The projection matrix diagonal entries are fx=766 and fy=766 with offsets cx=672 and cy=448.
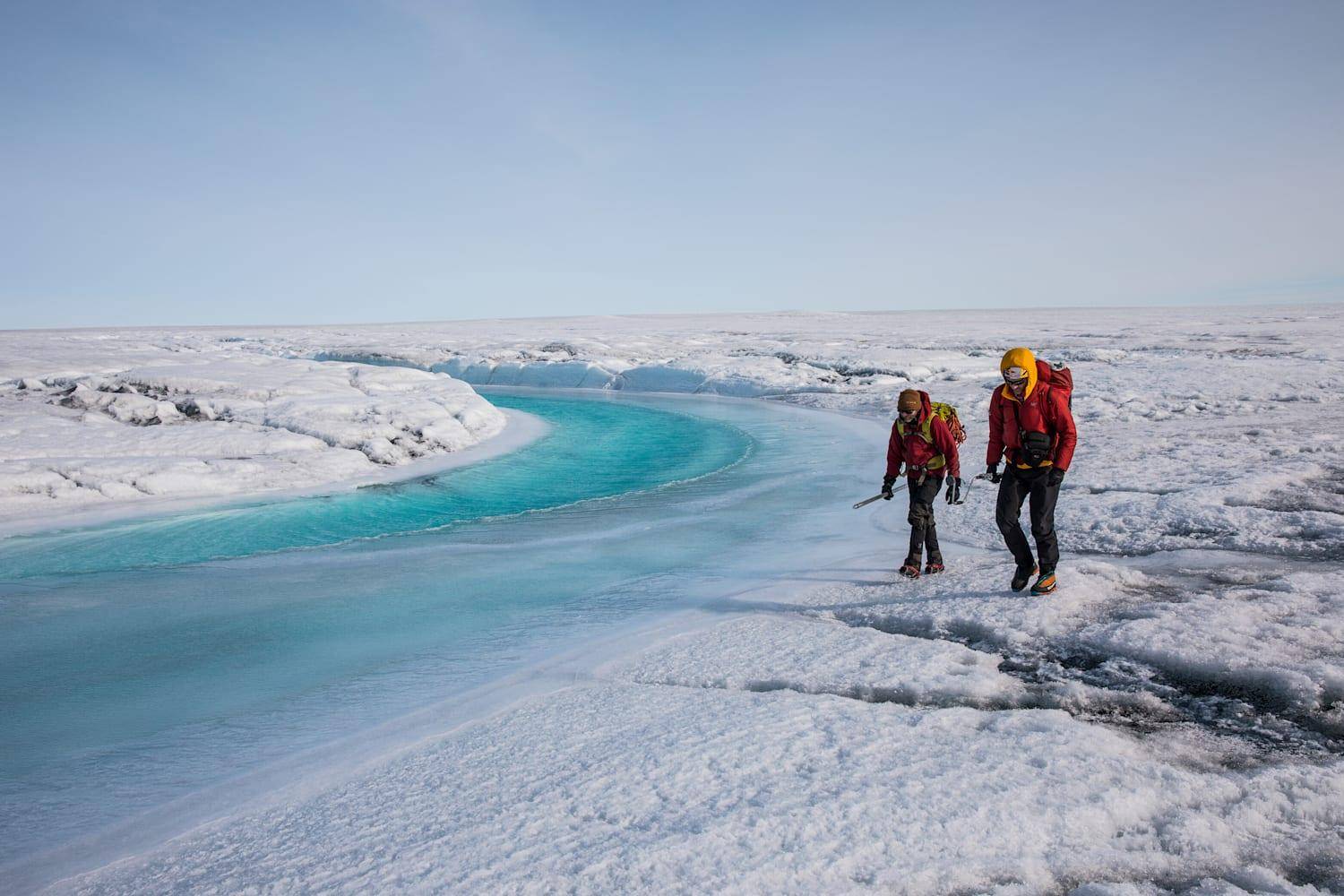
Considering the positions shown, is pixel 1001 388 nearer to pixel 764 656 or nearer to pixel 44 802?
pixel 764 656

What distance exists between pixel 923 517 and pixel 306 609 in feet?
14.6

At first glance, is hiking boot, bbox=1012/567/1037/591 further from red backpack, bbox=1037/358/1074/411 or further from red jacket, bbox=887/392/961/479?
red backpack, bbox=1037/358/1074/411

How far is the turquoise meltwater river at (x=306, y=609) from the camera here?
10.9 ft

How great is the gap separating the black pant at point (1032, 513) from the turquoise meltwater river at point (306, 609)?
1.72 metres

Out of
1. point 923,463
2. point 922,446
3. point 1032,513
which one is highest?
point 922,446

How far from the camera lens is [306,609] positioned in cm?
554

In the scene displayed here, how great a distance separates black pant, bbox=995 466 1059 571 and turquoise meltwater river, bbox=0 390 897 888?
172 centimetres

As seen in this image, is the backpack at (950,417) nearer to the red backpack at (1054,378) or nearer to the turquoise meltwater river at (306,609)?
the red backpack at (1054,378)

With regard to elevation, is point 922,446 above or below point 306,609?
above

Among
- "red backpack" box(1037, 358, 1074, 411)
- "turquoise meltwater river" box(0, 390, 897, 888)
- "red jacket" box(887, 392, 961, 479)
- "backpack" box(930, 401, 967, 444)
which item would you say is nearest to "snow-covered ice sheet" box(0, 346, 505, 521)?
"turquoise meltwater river" box(0, 390, 897, 888)

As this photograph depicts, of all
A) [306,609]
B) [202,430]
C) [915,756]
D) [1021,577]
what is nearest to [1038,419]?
[1021,577]

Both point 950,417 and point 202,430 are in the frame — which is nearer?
point 950,417

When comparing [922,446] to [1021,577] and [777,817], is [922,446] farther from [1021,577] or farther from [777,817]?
[777,817]

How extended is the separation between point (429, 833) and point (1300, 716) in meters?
3.52
